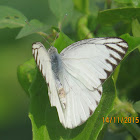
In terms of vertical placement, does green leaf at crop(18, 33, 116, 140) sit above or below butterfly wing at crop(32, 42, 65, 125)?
below

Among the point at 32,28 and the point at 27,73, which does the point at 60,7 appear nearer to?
the point at 32,28

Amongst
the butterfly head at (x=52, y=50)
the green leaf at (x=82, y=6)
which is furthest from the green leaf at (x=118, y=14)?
the green leaf at (x=82, y=6)

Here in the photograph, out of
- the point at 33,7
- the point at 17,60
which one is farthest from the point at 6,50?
the point at 33,7

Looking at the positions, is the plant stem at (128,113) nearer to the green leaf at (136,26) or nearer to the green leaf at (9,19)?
the green leaf at (136,26)

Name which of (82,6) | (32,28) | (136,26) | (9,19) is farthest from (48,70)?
(82,6)

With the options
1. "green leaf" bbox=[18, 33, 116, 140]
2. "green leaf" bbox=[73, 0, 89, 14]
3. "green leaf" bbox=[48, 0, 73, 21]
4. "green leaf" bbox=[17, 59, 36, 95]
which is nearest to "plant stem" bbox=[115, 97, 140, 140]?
"green leaf" bbox=[18, 33, 116, 140]

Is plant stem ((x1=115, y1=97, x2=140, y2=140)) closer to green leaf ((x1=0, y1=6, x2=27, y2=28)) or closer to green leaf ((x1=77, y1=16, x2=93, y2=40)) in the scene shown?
green leaf ((x1=77, y1=16, x2=93, y2=40))

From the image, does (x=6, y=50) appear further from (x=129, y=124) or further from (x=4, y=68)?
(x=129, y=124)
